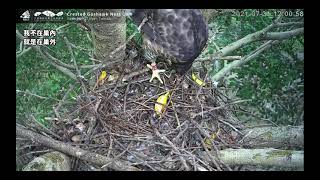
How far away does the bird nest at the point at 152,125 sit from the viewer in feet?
7.34

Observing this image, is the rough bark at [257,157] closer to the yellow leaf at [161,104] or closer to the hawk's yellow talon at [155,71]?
the yellow leaf at [161,104]

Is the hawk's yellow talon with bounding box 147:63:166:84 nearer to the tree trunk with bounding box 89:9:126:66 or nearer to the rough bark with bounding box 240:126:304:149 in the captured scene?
the tree trunk with bounding box 89:9:126:66

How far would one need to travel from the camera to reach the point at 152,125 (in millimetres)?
2334

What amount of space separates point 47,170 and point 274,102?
1.31m

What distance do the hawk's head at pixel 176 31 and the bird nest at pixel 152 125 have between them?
19 cm

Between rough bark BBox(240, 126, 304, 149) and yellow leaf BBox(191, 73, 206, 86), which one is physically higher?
yellow leaf BBox(191, 73, 206, 86)

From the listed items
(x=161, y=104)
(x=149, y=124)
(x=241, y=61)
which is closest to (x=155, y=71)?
(x=161, y=104)

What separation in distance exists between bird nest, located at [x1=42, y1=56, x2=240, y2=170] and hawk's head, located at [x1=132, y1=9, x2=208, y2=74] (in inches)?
7.6

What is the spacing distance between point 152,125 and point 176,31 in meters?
0.47

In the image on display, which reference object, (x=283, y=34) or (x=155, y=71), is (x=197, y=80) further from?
(x=283, y=34)

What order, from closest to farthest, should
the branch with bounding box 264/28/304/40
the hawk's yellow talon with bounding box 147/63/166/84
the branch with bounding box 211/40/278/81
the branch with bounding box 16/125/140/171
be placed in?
the branch with bounding box 16/125/140/171
the hawk's yellow talon with bounding box 147/63/166/84
the branch with bounding box 264/28/304/40
the branch with bounding box 211/40/278/81

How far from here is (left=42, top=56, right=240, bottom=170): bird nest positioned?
2.24 meters

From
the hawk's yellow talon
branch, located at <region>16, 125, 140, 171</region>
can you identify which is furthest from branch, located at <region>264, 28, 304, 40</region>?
branch, located at <region>16, 125, 140, 171</region>
